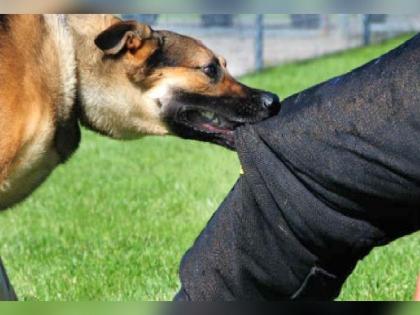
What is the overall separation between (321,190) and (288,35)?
15346 mm

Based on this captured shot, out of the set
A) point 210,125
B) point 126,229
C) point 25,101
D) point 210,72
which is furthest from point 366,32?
point 25,101

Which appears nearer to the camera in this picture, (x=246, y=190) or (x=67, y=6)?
(x=246, y=190)

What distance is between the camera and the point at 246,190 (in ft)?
11.3

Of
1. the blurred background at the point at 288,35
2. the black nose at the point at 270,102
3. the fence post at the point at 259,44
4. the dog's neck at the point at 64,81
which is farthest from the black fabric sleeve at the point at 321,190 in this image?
the fence post at the point at 259,44

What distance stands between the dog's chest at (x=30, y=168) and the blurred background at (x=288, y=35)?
440 inches

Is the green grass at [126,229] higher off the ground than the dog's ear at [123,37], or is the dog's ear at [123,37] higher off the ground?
the dog's ear at [123,37]

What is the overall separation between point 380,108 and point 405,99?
0.32 ft

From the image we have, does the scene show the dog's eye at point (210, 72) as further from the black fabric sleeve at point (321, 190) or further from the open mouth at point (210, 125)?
the black fabric sleeve at point (321, 190)

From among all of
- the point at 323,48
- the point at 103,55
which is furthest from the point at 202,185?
the point at 323,48

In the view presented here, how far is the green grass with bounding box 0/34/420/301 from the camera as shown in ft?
15.3

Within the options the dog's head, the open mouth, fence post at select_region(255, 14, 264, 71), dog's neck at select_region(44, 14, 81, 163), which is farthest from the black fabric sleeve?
fence post at select_region(255, 14, 264, 71)

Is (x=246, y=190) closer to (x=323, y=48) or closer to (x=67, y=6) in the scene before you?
(x=67, y=6)

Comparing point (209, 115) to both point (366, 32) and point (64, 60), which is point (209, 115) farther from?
point (366, 32)

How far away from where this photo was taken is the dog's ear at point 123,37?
13.5 ft
